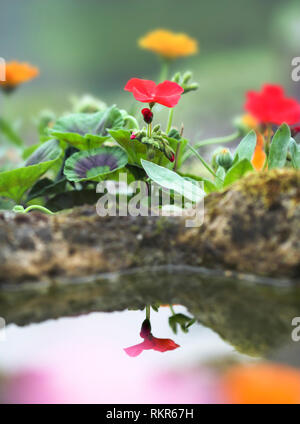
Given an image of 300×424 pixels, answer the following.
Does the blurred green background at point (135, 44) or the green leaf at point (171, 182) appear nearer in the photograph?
the green leaf at point (171, 182)

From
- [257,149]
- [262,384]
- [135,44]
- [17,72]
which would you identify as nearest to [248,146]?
[257,149]

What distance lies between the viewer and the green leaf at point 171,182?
64cm

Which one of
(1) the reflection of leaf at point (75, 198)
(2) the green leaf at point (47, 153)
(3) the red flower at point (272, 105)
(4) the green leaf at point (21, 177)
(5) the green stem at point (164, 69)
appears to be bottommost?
(4) the green leaf at point (21, 177)

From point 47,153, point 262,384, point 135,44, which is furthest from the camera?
point 135,44

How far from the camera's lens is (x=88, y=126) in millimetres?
818

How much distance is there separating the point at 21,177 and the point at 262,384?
1.50 feet

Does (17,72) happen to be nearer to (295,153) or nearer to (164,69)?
(164,69)

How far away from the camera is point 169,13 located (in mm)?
4762

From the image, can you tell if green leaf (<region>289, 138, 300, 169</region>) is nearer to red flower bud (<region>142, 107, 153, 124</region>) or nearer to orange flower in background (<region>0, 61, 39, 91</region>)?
red flower bud (<region>142, 107, 153, 124</region>)

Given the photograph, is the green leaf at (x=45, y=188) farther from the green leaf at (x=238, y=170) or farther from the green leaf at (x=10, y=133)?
the green leaf at (x=10, y=133)

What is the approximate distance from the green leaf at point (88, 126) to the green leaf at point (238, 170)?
205 millimetres

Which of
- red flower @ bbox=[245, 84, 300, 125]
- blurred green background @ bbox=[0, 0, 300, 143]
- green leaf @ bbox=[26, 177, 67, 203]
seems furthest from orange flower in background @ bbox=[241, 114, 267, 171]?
blurred green background @ bbox=[0, 0, 300, 143]

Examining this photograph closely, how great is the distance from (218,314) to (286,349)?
9 cm

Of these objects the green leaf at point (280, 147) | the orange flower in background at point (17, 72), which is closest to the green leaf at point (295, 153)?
the green leaf at point (280, 147)
